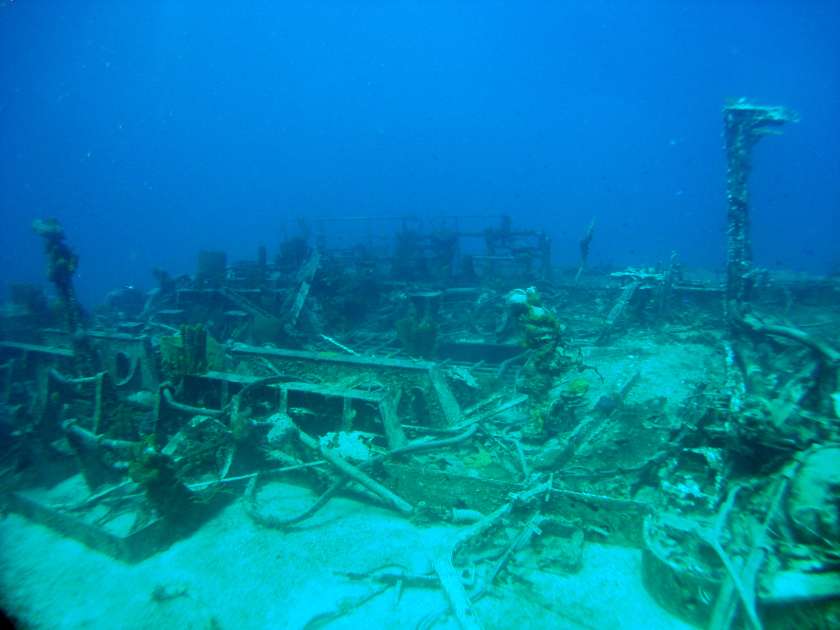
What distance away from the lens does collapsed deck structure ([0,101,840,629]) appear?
4.10 m

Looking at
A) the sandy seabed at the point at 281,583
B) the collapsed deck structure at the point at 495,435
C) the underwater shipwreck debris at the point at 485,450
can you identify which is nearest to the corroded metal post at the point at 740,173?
the collapsed deck structure at the point at 495,435

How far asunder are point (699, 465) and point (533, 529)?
213cm

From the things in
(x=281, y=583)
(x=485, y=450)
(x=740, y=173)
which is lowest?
(x=281, y=583)

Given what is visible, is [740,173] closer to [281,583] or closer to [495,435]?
[495,435]

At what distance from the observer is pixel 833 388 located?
5469 millimetres

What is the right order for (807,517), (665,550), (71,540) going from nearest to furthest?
(807,517) → (665,550) → (71,540)

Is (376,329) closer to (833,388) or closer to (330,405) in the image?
(330,405)

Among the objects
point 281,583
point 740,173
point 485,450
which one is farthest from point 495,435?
point 740,173

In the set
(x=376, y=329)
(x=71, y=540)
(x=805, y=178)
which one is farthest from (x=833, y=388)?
(x=805, y=178)

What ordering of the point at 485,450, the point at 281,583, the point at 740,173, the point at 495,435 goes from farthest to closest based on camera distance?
the point at 740,173 < the point at 495,435 < the point at 485,450 < the point at 281,583

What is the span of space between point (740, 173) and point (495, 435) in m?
10.3

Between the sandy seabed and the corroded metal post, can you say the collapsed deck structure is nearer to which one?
the corroded metal post

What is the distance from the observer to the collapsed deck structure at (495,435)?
4.10 metres

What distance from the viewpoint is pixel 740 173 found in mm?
11906
